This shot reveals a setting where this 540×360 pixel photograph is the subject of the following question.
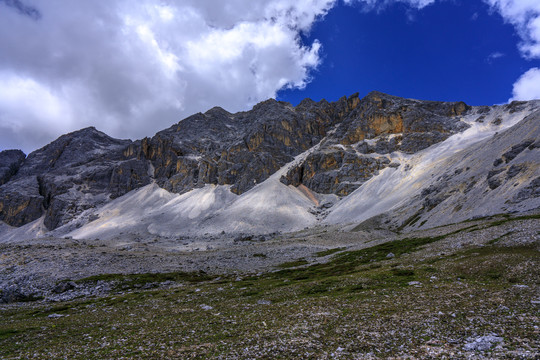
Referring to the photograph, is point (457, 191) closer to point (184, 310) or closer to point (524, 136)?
point (524, 136)

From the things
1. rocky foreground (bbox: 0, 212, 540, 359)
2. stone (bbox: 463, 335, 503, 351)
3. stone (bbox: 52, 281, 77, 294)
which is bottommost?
stone (bbox: 52, 281, 77, 294)

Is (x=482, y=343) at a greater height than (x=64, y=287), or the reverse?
(x=482, y=343)

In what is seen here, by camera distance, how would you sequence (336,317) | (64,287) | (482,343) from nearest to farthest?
(482,343), (336,317), (64,287)

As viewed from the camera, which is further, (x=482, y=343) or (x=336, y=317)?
(x=336, y=317)

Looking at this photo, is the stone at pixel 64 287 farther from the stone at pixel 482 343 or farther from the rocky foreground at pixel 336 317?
the stone at pixel 482 343

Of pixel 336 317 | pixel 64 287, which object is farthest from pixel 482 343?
pixel 64 287

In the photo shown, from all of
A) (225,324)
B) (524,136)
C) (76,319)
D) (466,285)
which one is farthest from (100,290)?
(524,136)

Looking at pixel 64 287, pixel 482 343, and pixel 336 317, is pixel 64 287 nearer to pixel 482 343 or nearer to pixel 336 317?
pixel 336 317

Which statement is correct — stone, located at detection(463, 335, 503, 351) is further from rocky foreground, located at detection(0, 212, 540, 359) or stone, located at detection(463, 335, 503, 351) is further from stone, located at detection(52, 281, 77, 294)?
stone, located at detection(52, 281, 77, 294)

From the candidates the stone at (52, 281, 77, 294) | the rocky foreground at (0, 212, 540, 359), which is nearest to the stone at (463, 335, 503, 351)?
the rocky foreground at (0, 212, 540, 359)

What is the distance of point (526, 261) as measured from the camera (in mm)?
26594

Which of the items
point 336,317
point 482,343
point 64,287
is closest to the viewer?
point 482,343

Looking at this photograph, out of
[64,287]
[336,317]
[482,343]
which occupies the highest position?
[482,343]

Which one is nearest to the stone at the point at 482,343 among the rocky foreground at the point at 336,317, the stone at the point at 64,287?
the rocky foreground at the point at 336,317
